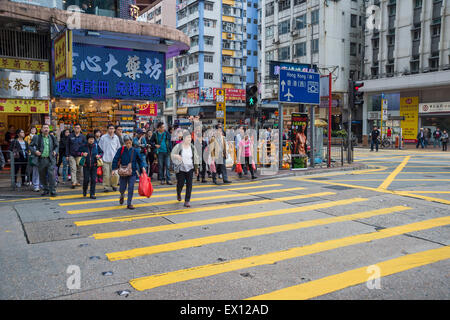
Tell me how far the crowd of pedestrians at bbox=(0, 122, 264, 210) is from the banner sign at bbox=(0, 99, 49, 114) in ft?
5.81

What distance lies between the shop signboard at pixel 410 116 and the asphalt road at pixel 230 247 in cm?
3101

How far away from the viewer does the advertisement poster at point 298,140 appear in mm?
15984

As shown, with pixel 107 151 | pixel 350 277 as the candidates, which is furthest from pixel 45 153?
pixel 350 277

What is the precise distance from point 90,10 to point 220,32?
4694 cm

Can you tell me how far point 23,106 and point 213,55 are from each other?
49506 mm

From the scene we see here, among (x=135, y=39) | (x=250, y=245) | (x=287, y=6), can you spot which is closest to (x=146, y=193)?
(x=250, y=245)

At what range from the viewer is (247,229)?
6.90 m

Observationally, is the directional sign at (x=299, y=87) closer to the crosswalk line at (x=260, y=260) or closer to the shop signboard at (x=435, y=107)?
the crosswalk line at (x=260, y=260)

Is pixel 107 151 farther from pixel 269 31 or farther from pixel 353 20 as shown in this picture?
pixel 269 31

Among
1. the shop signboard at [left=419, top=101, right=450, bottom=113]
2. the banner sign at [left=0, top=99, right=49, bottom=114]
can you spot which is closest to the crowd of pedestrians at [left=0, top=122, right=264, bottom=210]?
the banner sign at [left=0, top=99, right=49, bottom=114]

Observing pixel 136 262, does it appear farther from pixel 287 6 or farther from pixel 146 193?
pixel 287 6

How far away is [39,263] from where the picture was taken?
5.07m

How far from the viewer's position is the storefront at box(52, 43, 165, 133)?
15.9 metres
